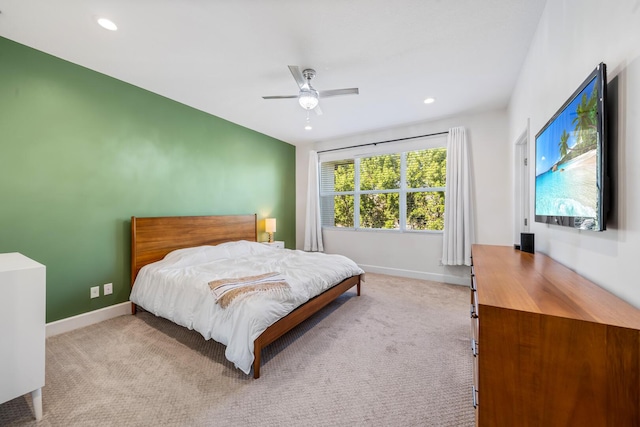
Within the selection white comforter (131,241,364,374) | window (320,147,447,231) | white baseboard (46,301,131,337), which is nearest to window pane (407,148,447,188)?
window (320,147,447,231)

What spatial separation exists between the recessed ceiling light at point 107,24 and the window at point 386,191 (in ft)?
12.1

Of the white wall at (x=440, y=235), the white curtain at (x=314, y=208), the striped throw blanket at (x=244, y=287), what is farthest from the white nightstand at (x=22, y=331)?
the white wall at (x=440, y=235)

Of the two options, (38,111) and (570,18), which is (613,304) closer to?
(570,18)

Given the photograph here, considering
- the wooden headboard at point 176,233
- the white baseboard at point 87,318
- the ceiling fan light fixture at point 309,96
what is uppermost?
the ceiling fan light fixture at point 309,96

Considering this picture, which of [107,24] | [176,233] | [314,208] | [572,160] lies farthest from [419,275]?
[107,24]

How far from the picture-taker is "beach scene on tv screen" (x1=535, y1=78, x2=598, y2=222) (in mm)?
1103

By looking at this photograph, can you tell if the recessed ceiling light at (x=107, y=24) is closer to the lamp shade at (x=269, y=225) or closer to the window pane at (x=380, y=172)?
the lamp shade at (x=269, y=225)

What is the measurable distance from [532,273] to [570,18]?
4.77ft

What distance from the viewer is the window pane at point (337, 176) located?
16.4 ft

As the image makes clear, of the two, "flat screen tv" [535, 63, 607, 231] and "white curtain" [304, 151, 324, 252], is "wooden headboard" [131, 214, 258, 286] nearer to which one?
"white curtain" [304, 151, 324, 252]

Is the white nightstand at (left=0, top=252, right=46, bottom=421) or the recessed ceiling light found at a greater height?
the recessed ceiling light

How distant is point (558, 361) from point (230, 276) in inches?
92.3

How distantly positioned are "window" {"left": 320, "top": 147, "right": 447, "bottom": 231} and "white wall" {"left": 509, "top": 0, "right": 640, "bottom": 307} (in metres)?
2.43

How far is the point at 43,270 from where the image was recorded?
148 cm
